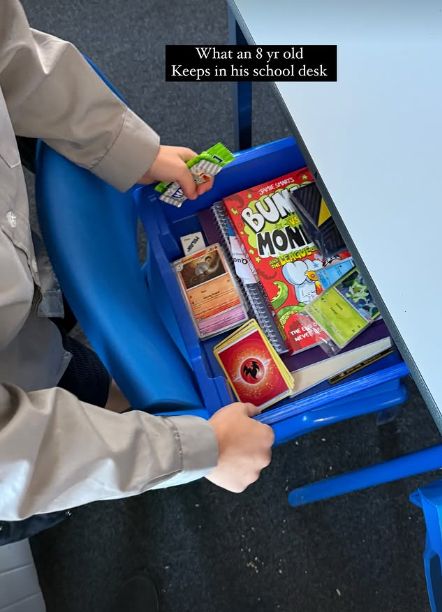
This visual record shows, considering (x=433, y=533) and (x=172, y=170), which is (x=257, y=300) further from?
(x=433, y=533)

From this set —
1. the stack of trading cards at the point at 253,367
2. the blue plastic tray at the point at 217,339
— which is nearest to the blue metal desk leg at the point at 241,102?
the blue plastic tray at the point at 217,339

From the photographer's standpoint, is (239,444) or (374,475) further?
(374,475)

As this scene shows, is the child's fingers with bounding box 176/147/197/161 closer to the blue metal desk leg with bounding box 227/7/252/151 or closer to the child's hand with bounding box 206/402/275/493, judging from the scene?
the blue metal desk leg with bounding box 227/7/252/151

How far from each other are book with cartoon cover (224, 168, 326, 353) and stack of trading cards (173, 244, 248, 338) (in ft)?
0.17

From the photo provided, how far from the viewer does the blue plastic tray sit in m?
0.79

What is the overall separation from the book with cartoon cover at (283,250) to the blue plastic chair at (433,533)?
0.99 ft

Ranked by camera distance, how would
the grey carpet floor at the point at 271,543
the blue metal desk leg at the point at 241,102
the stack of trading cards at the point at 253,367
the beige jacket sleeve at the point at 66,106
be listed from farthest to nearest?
the grey carpet floor at the point at 271,543, the blue metal desk leg at the point at 241,102, the stack of trading cards at the point at 253,367, the beige jacket sleeve at the point at 66,106

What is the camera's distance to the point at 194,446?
2.20 ft

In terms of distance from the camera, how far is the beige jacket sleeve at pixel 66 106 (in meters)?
0.70

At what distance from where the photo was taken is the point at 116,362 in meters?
0.61

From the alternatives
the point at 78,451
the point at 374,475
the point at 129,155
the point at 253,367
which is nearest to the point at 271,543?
the point at 374,475

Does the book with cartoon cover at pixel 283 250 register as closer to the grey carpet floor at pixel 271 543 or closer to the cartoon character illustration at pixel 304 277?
the cartoon character illustration at pixel 304 277

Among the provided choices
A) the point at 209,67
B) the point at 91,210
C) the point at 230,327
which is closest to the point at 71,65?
the point at 91,210

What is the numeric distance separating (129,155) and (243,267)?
0.27 m
